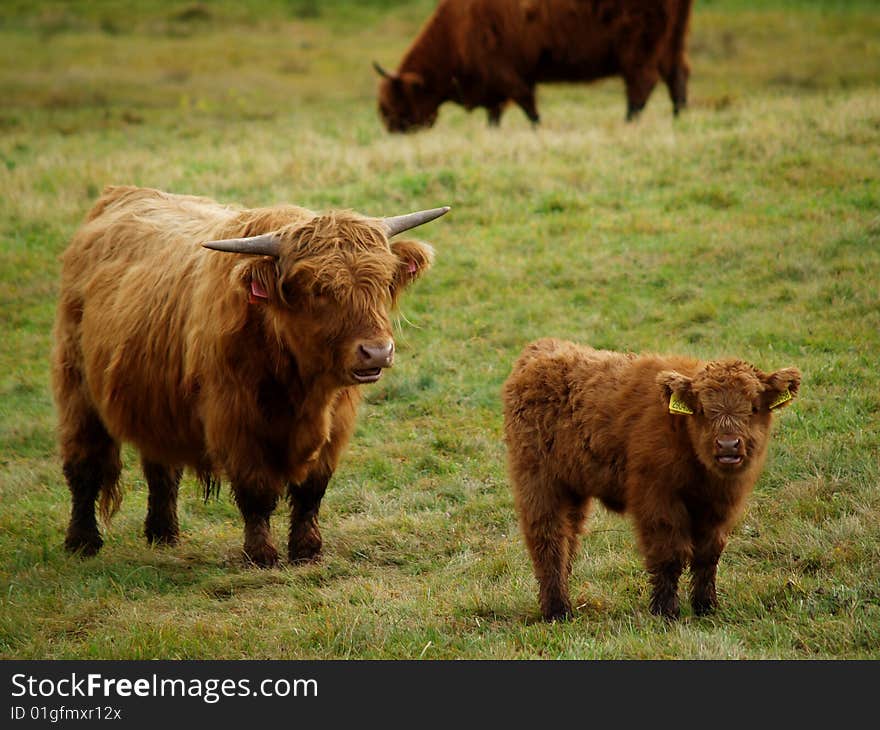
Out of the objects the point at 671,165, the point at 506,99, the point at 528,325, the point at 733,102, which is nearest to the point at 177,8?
the point at 506,99

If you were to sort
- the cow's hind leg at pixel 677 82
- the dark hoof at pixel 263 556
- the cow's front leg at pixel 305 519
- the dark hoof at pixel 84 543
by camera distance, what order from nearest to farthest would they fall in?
the dark hoof at pixel 263 556 < the cow's front leg at pixel 305 519 < the dark hoof at pixel 84 543 < the cow's hind leg at pixel 677 82

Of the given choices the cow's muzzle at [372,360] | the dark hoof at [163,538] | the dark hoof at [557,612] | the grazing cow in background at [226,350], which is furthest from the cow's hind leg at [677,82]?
the dark hoof at [557,612]

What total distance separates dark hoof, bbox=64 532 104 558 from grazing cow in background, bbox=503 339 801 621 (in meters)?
3.03

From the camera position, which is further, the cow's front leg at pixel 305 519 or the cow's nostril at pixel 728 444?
the cow's front leg at pixel 305 519

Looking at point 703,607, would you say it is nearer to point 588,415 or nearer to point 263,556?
point 588,415

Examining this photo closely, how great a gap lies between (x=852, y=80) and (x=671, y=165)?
34.5 feet

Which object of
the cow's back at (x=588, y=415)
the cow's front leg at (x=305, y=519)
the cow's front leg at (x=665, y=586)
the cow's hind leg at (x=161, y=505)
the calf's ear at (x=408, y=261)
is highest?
the calf's ear at (x=408, y=261)

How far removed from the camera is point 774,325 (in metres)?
9.51

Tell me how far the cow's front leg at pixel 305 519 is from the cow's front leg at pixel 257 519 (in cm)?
14

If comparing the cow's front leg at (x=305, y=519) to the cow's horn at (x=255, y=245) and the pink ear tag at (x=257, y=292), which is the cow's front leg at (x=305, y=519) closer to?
the pink ear tag at (x=257, y=292)

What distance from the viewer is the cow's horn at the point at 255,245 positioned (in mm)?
6281

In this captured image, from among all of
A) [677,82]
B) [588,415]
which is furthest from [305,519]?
[677,82]

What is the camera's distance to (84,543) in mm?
7707

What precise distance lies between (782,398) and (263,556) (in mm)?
3061
